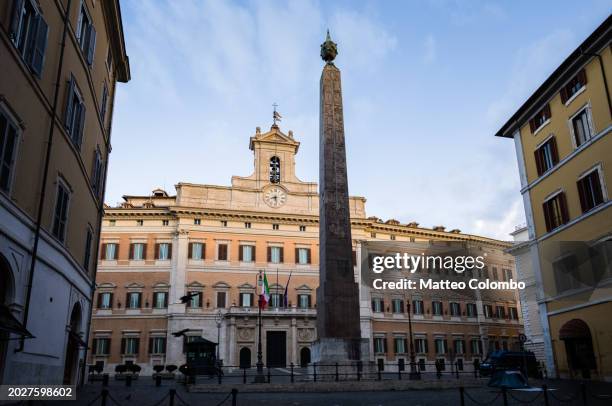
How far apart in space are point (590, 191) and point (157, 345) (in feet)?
99.5

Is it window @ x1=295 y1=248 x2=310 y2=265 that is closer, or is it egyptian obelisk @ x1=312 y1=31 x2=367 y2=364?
egyptian obelisk @ x1=312 y1=31 x2=367 y2=364

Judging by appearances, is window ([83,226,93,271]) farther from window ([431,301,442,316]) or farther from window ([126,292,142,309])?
window ([431,301,442,316])

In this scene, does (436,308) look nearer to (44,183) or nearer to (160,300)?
A: (160,300)

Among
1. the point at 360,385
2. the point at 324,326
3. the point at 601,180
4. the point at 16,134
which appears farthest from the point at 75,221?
the point at 601,180

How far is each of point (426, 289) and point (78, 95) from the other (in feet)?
126

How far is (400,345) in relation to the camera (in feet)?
141

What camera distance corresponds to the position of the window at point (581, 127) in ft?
62.4

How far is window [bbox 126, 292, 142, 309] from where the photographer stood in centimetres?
3855

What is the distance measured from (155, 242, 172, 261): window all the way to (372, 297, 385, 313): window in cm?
1725

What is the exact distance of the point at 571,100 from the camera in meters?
19.9

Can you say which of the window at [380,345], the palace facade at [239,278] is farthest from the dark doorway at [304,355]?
the window at [380,345]

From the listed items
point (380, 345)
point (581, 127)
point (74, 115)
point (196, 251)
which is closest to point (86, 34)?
point (74, 115)

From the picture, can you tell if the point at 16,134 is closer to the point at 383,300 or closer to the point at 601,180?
the point at 601,180

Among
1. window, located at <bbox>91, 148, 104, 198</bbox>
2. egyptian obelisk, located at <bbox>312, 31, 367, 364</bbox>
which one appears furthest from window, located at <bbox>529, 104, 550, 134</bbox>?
window, located at <bbox>91, 148, 104, 198</bbox>
